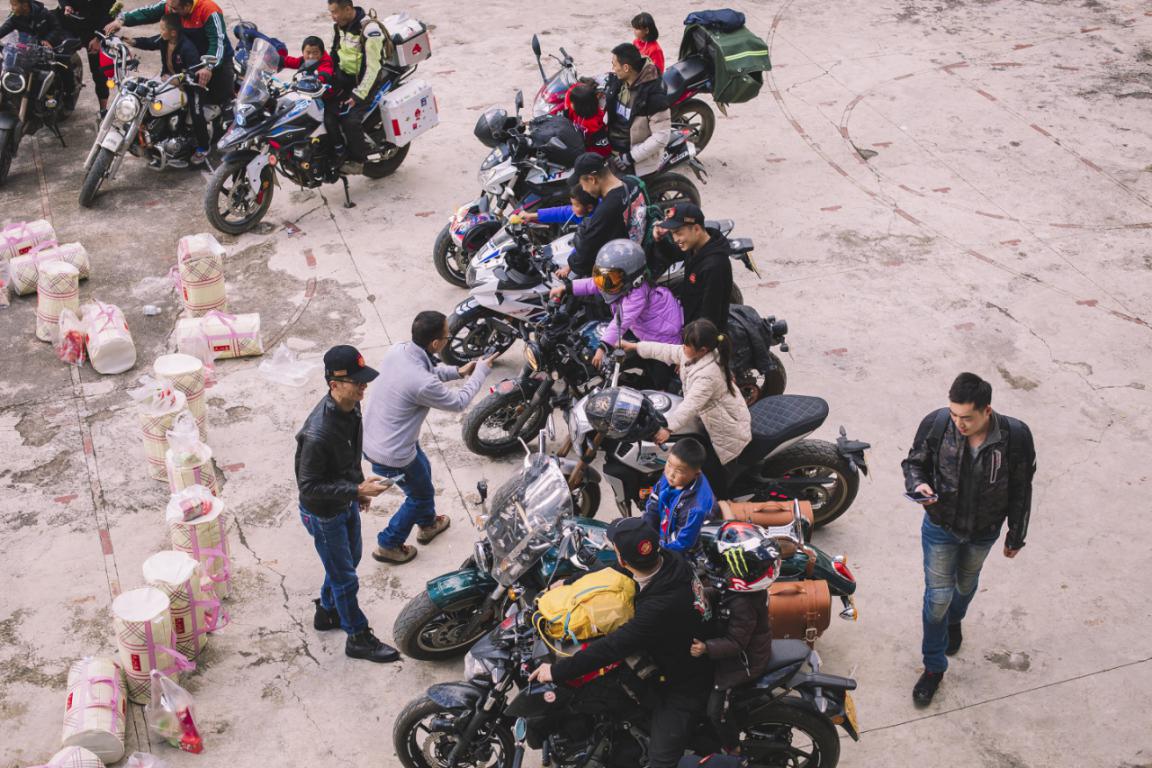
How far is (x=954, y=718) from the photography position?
18.4 feet

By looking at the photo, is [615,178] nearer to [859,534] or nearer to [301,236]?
[859,534]

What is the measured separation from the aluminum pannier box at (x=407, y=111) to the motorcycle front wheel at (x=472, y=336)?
288 centimetres

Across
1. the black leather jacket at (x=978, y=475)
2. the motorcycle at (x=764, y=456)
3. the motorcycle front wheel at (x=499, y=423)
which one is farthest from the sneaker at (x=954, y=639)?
the motorcycle front wheel at (x=499, y=423)

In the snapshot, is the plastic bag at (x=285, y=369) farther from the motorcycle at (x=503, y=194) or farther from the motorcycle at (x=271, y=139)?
the motorcycle at (x=271, y=139)

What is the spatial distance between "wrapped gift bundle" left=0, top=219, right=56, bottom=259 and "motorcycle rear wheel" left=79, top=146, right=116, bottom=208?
3.41 feet

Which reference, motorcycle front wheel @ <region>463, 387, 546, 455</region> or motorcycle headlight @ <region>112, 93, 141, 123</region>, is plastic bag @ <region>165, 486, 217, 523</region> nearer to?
motorcycle front wheel @ <region>463, 387, 546, 455</region>

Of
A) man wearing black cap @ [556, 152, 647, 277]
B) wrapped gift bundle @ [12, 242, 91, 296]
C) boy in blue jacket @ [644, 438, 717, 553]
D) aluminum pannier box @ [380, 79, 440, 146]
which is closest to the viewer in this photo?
boy in blue jacket @ [644, 438, 717, 553]

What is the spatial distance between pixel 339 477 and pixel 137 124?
20.0 ft

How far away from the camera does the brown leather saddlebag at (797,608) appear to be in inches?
217

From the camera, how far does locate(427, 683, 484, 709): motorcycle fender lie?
→ 4812 mm

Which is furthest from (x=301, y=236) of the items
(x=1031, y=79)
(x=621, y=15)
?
(x=1031, y=79)

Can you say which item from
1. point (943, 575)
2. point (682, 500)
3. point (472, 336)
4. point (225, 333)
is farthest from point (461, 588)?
point (225, 333)

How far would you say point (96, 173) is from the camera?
10.2 meters

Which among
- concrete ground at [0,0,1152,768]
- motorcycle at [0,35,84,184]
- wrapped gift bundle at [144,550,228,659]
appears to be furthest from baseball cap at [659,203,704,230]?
motorcycle at [0,35,84,184]
